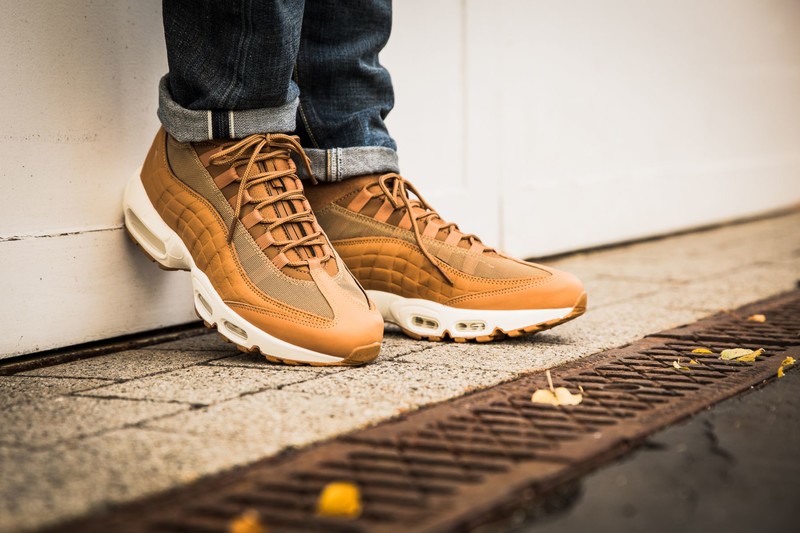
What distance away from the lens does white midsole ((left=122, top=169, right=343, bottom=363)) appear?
5.42 ft

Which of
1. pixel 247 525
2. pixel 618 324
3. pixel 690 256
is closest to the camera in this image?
pixel 247 525

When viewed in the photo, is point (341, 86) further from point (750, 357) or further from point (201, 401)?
point (750, 357)

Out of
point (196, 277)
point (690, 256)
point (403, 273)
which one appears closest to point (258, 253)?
point (196, 277)

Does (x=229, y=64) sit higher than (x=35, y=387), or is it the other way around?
(x=229, y=64)

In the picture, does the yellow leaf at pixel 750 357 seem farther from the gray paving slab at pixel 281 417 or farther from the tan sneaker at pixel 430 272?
the gray paving slab at pixel 281 417

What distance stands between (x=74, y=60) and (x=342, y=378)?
2.75 ft

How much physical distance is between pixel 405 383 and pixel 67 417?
20.6 inches

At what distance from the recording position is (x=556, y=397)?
1.44 metres

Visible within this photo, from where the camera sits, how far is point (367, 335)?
1627mm

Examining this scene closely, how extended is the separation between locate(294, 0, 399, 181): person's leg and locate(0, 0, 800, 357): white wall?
345 mm

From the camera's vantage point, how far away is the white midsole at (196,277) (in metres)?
1.65

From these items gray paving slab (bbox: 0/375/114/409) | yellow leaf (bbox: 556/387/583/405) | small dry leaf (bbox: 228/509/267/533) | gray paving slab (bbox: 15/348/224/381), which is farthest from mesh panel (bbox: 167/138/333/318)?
small dry leaf (bbox: 228/509/267/533)

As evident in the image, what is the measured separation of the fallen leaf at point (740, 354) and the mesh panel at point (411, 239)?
0.37m

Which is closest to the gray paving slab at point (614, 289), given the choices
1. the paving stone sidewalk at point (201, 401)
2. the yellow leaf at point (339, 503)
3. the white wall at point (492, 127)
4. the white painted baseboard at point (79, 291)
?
the paving stone sidewalk at point (201, 401)
